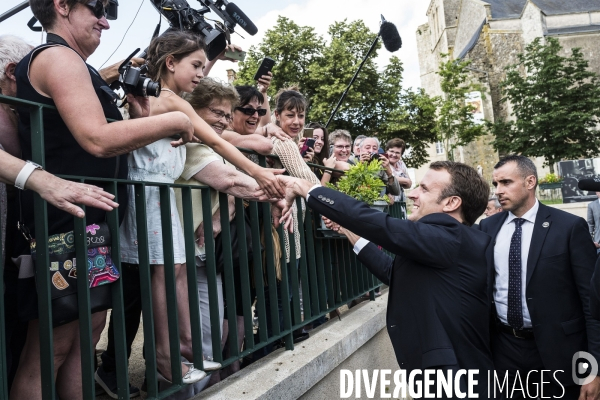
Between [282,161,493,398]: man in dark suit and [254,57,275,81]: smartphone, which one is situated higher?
[254,57,275,81]: smartphone

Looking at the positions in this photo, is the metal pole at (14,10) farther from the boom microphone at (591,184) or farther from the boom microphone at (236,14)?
the boom microphone at (591,184)

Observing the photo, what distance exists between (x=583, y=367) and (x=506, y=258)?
0.85 meters

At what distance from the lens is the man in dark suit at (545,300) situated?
3441 mm

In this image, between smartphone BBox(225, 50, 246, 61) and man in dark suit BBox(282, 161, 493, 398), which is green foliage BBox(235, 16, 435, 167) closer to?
smartphone BBox(225, 50, 246, 61)

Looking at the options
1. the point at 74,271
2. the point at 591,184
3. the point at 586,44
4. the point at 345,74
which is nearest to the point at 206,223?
the point at 74,271

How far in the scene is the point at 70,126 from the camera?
192cm

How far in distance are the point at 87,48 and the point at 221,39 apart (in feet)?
4.69

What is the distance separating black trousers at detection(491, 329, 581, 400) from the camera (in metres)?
3.48

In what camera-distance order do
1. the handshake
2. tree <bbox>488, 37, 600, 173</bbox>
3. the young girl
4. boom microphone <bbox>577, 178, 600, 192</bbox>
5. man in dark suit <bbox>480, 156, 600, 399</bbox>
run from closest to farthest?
the young girl → boom microphone <bbox>577, 178, 600, 192</bbox> → the handshake → man in dark suit <bbox>480, 156, 600, 399</bbox> → tree <bbox>488, 37, 600, 173</bbox>

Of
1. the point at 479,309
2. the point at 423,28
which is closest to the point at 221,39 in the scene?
the point at 479,309

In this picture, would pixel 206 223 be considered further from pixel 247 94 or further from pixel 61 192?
pixel 247 94

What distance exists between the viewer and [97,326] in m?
2.28

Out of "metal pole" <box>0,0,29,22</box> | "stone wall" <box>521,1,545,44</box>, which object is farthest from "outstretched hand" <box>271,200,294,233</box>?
"stone wall" <box>521,1,545,44</box>

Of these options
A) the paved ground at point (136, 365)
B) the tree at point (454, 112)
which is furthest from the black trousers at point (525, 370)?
the tree at point (454, 112)
